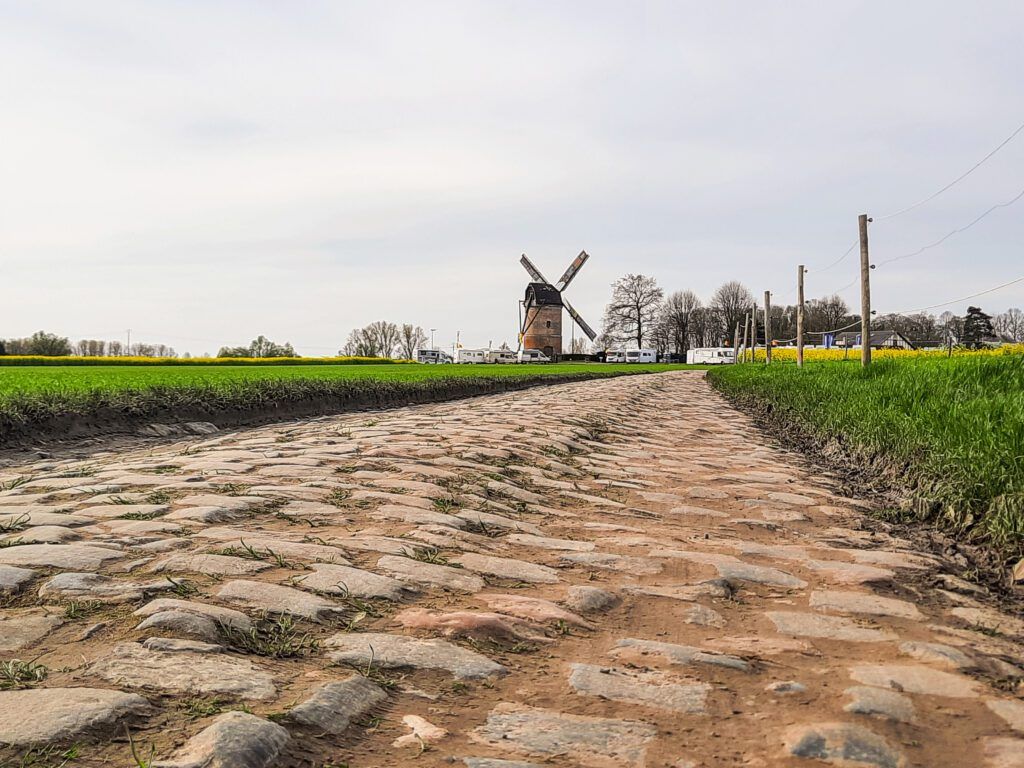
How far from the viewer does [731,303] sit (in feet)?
330

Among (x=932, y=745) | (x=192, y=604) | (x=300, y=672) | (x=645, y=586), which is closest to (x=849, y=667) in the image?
(x=932, y=745)

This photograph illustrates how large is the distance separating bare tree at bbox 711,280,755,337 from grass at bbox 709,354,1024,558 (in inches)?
3556

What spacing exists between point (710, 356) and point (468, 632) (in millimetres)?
87446

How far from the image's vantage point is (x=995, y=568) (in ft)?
13.1

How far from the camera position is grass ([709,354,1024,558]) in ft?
14.1

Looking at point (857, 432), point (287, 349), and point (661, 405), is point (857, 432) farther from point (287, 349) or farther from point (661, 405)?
point (287, 349)

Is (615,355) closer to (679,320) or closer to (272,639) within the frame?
(679,320)

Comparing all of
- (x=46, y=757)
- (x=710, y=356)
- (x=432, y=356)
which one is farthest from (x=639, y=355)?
(x=46, y=757)

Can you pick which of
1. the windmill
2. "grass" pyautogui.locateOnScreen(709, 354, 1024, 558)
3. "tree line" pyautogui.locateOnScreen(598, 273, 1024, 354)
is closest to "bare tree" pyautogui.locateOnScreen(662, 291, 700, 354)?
"tree line" pyautogui.locateOnScreen(598, 273, 1024, 354)

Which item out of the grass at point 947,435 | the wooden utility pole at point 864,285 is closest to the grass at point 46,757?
the grass at point 947,435

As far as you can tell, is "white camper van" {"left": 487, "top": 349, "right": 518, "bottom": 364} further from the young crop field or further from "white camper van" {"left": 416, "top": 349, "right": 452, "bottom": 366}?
the young crop field

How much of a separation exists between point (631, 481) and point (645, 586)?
119 inches

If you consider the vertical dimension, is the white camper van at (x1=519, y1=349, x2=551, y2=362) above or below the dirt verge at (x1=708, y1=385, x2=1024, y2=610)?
above

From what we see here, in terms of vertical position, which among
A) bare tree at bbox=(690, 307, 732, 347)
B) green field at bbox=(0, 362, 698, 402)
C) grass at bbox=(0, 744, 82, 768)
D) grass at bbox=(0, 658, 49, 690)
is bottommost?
grass at bbox=(0, 744, 82, 768)
